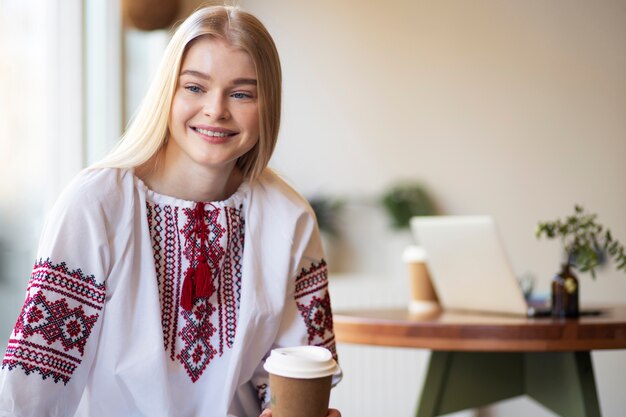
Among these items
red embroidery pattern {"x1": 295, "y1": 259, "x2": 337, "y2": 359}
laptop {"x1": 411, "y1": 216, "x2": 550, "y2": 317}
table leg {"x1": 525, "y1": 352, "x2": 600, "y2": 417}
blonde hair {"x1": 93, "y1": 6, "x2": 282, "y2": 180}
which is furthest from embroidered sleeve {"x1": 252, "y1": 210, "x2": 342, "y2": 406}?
table leg {"x1": 525, "y1": 352, "x2": 600, "y2": 417}

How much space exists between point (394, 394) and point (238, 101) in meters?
3.10

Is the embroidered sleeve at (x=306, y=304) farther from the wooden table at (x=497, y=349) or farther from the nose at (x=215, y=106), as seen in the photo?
the wooden table at (x=497, y=349)

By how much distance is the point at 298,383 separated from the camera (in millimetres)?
1161

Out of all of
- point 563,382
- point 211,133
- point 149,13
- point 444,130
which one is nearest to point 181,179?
point 211,133

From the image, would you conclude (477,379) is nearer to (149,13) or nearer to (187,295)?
(187,295)

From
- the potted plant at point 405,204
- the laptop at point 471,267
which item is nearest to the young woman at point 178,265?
the laptop at point 471,267

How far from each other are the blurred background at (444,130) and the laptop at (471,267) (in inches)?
56.7

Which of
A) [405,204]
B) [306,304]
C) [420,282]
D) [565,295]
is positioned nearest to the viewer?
[306,304]

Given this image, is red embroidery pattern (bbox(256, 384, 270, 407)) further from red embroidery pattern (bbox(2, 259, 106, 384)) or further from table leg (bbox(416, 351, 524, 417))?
table leg (bbox(416, 351, 524, 417))

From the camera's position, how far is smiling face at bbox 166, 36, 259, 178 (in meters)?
1.39

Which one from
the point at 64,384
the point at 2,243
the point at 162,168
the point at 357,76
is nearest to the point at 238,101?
the point at 162,168

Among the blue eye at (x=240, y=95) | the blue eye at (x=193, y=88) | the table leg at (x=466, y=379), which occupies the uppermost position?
the blue eye at (x=193, y=88)

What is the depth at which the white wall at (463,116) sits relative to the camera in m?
4.23

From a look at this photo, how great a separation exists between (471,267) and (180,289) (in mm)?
1453
